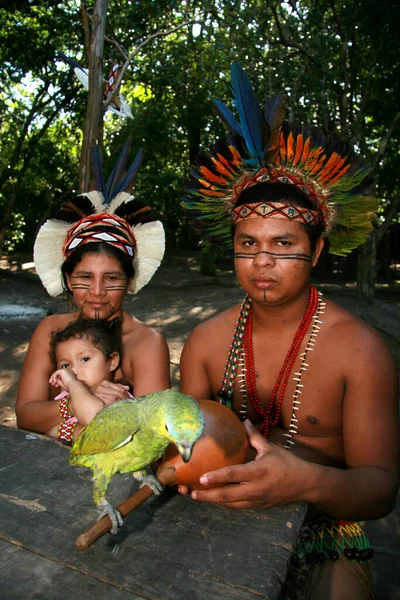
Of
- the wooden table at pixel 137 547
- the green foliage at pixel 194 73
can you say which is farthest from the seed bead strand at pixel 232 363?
the green foliage at pixel 194 73

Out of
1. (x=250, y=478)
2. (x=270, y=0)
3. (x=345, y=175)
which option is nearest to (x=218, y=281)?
(x=270, y=0)

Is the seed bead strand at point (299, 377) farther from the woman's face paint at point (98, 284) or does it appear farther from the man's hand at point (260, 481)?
the woman's face paint at point (98, 284)

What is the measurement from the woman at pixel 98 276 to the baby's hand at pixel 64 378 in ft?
0.45

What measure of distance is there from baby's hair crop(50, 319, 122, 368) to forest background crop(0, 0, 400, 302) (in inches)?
111

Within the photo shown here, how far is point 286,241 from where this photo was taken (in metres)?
2.30

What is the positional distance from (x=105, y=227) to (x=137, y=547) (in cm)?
194

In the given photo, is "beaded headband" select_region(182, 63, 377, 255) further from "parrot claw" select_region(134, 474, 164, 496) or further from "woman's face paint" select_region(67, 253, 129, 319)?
"parrot claw" select_region(134, 474, 164, 496)

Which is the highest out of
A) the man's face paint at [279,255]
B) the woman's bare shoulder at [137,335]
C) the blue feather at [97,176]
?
the blue feather at [97,176]

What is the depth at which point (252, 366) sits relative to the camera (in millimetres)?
2521


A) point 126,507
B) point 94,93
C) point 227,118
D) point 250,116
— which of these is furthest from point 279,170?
point 94,93

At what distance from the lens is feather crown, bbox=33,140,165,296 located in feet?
10.1

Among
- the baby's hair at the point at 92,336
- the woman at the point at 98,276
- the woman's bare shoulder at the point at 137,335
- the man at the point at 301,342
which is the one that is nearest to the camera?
the man at the point at 301,342

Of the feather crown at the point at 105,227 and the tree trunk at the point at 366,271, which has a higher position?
the feather crown at the point at 105,227

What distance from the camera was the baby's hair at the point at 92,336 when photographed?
280 cm
